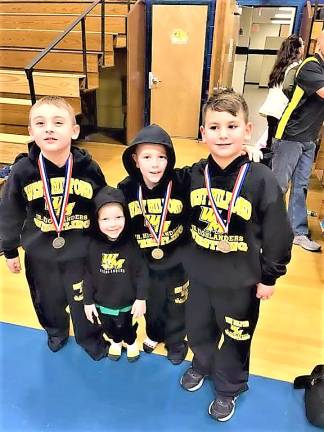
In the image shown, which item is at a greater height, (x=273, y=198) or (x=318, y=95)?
(x=318, y=95)

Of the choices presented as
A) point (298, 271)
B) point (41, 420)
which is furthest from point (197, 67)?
point (41, 420)

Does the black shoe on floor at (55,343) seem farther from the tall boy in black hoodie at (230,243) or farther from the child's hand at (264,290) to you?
the child's hand at (264,290)

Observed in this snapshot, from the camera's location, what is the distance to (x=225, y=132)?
1.23 metres

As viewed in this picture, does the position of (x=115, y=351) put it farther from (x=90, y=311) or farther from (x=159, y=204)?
(x=159, y=204)

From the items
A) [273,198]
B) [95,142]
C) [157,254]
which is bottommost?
[95,142]

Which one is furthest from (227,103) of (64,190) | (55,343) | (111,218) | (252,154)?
(55,343)

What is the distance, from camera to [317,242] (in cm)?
304

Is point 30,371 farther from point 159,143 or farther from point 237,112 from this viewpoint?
point 237,112

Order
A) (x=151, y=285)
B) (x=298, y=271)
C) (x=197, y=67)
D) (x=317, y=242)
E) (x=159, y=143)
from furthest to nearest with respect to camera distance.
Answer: (x=197, y=67), (x=317, y=242), (x=298, y=271), (x=151, y=285), (x=159, y=143)

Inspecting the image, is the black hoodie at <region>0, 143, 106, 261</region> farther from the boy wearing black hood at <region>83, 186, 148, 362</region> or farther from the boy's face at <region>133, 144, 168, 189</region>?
the boy's face at <region>133, 144, 168, 189</region>

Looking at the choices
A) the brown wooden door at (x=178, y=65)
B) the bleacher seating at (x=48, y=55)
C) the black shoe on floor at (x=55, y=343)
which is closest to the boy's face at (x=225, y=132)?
the black shoe on floor at (x=55, y=343)

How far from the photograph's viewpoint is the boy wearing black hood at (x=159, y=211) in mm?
1398

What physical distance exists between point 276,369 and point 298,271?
3.24 ft

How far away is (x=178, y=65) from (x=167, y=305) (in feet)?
15.7
